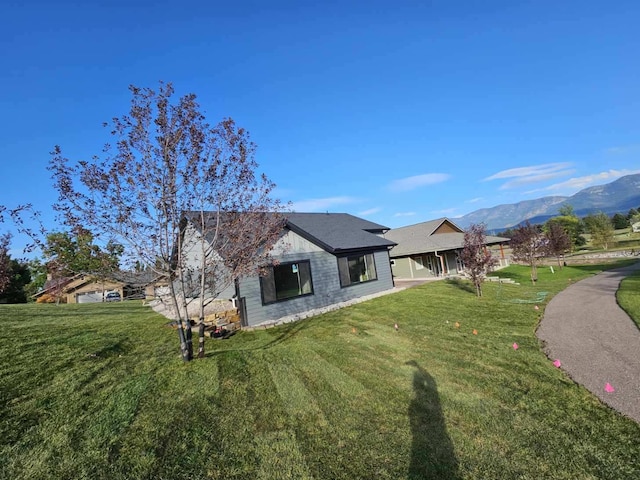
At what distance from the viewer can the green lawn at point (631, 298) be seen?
990 centimetres

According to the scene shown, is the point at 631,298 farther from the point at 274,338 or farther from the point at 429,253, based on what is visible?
the point at 429,253

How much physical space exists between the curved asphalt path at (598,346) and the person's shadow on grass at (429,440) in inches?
112

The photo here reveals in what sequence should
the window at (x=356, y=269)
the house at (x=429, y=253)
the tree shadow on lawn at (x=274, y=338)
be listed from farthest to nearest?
the house at (x=429, y=253) → the window at (x=356, y=269) → the tree shadow on lawn at (x=274, y=338)

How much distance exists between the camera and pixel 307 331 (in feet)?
→ 34.8

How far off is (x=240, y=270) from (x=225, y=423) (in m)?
3.52

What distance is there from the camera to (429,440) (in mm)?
4320

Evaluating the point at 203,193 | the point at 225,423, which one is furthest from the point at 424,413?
the point at 203,193

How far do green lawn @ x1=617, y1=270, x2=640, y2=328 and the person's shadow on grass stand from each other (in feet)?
26.2

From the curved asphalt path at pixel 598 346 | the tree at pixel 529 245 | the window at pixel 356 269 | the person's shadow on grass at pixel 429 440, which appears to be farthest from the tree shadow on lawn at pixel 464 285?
the person's shadow on grass at pixel 429 440

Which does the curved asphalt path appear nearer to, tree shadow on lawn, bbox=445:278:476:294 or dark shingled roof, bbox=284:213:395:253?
tree shadow on lawn, bbox=445:278:476:294

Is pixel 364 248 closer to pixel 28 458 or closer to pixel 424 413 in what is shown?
pixel 424 413

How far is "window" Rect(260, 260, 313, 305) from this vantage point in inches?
511

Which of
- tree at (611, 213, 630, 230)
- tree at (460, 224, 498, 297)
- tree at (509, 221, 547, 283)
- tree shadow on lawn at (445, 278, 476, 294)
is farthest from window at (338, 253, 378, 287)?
tree at (611, 213, 630, 230)

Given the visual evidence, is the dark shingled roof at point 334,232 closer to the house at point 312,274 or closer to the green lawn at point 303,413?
the house at point 312,274
